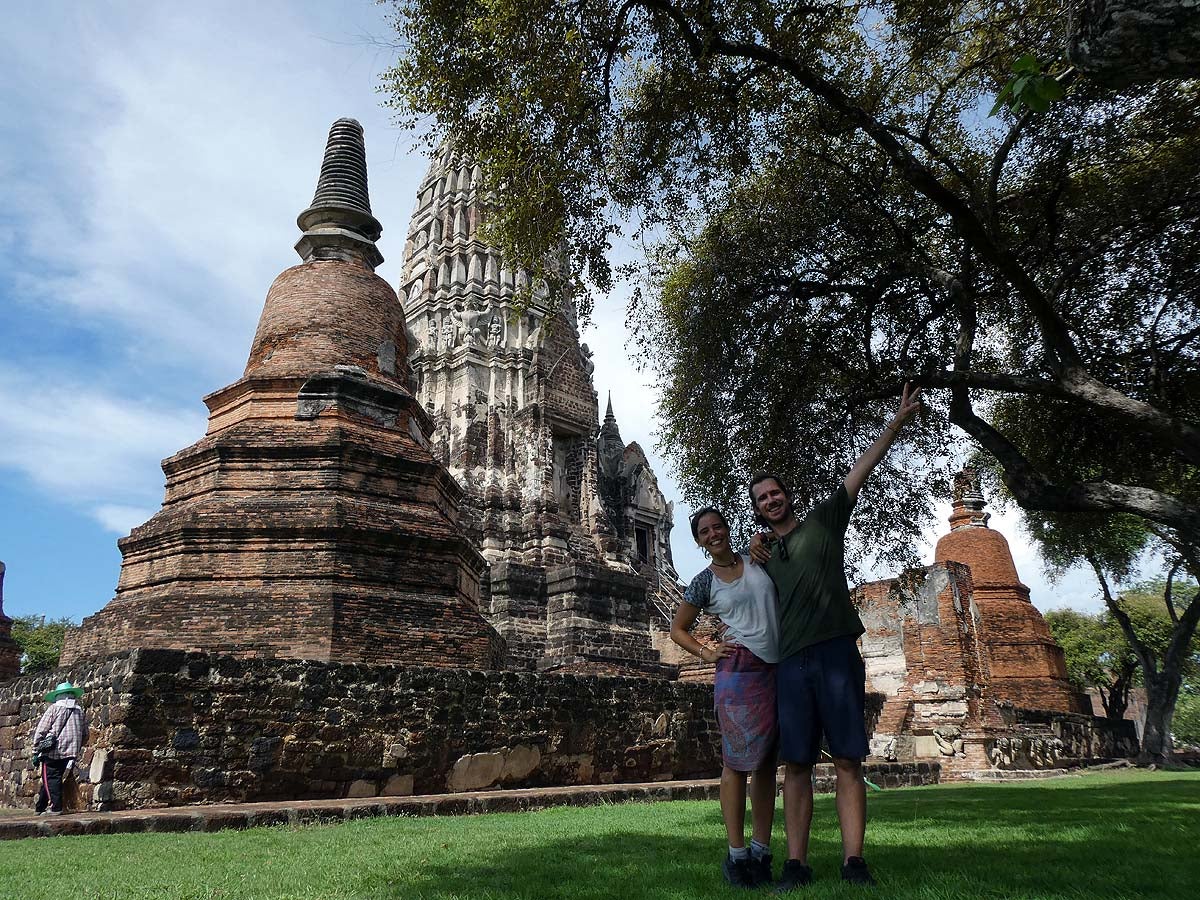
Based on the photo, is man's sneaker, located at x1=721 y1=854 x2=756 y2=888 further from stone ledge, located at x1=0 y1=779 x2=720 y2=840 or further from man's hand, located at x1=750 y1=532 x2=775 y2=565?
stone ledge, located at x1=0 y1=779 x2=720 y2=840

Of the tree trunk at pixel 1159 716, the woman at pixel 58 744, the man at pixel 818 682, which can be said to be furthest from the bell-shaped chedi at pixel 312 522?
the tree trunk at pixel 1159 716

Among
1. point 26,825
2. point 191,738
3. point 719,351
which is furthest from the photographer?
point 719,351

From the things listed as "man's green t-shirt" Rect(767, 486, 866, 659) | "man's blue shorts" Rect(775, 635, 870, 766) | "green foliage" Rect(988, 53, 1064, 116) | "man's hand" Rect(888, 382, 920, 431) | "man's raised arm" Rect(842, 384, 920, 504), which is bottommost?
"man's blue shorts" Rect(775, 635, 870, 766)

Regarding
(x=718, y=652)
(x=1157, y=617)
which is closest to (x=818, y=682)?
(x=718, y=652)

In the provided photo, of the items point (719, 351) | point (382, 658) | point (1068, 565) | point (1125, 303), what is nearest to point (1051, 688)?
point (1068, 565)

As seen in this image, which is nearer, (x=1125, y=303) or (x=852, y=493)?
(x=852, y=493)

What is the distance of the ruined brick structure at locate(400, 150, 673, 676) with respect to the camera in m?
20.3

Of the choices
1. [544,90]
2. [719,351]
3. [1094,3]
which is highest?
[544,90]

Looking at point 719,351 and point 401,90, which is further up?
point 401,90

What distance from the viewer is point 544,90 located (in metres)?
7.09

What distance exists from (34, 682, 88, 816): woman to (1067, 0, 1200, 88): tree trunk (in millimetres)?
7780

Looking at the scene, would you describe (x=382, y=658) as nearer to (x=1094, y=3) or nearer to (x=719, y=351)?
(x=719, y=351)

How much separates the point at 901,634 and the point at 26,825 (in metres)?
13.8

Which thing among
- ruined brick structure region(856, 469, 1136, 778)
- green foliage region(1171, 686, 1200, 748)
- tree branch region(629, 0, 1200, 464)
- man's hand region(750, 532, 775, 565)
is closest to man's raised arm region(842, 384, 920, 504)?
man's hand region(750, 532, 775, 565)
